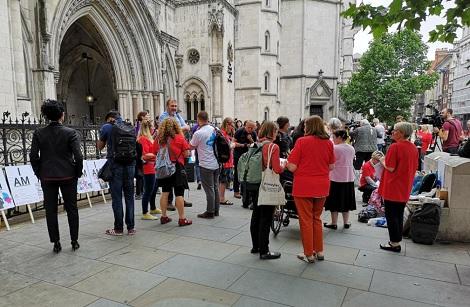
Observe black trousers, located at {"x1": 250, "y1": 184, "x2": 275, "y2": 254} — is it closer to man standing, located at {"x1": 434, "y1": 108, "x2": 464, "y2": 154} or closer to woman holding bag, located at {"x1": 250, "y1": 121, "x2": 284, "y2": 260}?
woman holding bag, located at {"x1": 250, "y1": 121, "x2": 284, "y2": 260}

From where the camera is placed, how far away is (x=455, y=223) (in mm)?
5148

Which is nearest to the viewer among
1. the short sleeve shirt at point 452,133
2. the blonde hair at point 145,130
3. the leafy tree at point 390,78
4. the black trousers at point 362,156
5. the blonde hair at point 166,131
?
the blonde hair at point 166,131

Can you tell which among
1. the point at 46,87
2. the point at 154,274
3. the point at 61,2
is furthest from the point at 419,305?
the point at 61,2

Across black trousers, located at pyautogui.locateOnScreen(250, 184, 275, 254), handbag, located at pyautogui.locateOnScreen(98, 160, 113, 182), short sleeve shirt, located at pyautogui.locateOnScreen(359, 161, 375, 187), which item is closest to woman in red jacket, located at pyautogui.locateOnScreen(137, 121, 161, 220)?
handbag, located at pyautogui.locateOnScreen(98, 160, 113, 182)

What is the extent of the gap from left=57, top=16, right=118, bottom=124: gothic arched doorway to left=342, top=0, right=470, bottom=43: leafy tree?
19537 mm

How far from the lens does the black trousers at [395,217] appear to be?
15.2ft

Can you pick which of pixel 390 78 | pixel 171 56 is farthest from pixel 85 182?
pixel 390 78

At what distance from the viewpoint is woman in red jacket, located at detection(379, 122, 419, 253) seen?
4539mm

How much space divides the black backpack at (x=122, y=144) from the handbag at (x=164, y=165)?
547mm

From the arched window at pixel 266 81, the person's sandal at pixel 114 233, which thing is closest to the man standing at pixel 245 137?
the person's sandal at pixel 114 233

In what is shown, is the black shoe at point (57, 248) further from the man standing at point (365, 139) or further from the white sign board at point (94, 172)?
the man standing at point (365, 139)

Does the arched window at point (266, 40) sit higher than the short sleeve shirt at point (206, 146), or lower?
higher

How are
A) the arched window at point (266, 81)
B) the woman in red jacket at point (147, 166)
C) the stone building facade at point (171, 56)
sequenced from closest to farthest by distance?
1. the woman in red jacket at point (147, 166)
2. the stone building facade at point (171, 56)
3. the arched window at point (266, 81)

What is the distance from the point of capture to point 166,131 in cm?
566
